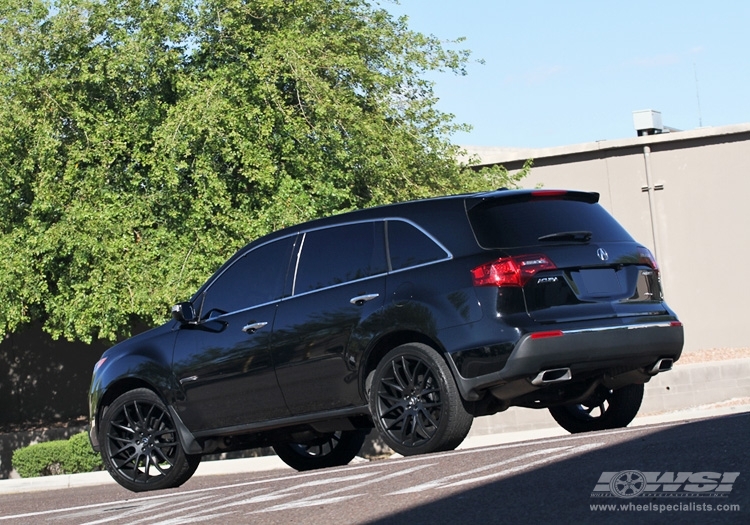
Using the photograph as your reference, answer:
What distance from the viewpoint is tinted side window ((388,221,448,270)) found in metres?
8.49

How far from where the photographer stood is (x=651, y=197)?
98.2 ft

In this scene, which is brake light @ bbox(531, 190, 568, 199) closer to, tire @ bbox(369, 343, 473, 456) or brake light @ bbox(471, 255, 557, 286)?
brake light @ bbox(471, 255, 557, 286)

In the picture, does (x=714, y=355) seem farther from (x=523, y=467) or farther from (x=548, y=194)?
(x=523, y=467)

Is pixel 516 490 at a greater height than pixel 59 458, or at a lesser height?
greater

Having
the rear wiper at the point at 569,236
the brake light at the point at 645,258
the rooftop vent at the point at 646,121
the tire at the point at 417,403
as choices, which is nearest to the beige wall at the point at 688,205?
the rooftop vent at the point at 646,121

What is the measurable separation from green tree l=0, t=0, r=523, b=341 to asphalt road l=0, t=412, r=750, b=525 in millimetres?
11540

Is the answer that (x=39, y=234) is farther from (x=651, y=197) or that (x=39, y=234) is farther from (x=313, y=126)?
(x=651, y=197)

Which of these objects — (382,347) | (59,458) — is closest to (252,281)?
(382,347)

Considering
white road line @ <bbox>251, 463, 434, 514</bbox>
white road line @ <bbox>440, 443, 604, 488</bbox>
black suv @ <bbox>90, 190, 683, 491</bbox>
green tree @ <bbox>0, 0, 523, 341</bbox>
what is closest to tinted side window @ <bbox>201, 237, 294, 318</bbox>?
black suv @ <bbox>90, 190, 683, 491</bbox>

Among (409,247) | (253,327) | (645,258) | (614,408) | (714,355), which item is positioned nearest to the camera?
(409,247)

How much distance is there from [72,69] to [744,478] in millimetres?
17234

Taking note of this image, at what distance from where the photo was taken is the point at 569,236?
847cm

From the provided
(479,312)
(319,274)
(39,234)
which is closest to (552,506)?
(479,312)

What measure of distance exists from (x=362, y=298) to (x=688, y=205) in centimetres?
2266
